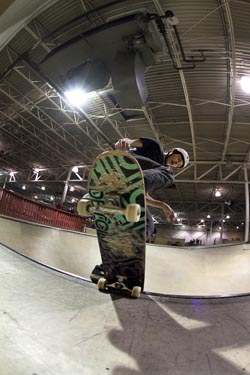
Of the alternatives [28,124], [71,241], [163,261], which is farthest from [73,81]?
[28,124]

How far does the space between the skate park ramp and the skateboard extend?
10.1 feet

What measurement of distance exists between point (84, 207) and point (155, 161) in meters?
1.15

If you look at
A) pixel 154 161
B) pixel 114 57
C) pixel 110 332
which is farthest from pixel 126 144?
pixel 114 57

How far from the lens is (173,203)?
25203mm

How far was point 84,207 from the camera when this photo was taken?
250 centimetres

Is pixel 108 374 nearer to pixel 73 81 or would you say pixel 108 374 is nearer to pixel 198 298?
pixel 198 298

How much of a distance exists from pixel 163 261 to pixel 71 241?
3208 millimetres

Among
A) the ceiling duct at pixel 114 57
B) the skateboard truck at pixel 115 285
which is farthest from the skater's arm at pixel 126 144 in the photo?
the ceiling duct at pixel 114 57

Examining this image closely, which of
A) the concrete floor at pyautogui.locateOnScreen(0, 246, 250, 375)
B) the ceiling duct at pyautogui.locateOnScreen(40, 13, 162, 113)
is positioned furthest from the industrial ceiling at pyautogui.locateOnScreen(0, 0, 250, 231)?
the concrete floor at pyautogui.locateOnScreen(0, 246, 250, 375)

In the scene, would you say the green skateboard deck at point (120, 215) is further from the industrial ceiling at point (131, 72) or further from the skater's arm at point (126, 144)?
the industrial ceiling at point (131, 72)

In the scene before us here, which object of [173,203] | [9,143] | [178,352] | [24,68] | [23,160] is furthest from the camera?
[173,203]

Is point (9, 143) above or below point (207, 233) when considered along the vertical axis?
above

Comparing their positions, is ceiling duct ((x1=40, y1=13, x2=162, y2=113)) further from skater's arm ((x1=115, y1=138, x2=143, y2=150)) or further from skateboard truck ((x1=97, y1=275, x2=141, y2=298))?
skateboard truck ((x1=97, y1=275, x2=141, y2=298))

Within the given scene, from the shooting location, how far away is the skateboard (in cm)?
243
